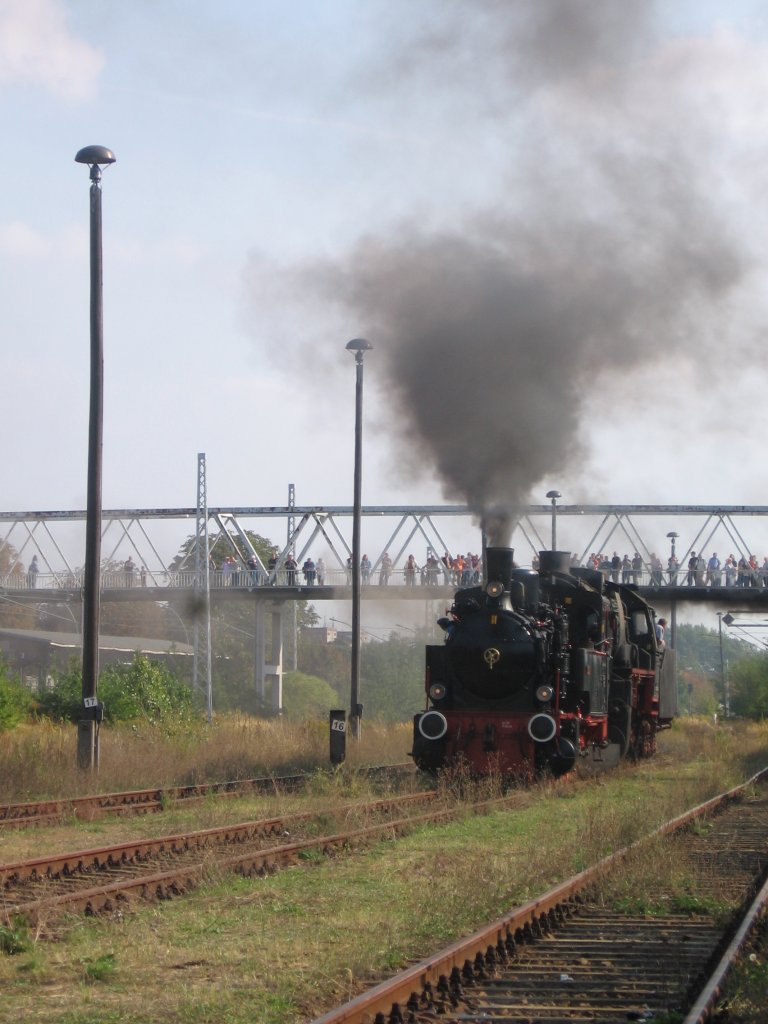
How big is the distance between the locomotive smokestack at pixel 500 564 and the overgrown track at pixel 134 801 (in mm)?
3714

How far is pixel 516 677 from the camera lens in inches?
661

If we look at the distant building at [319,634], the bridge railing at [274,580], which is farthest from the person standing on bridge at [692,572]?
the distant building at [319,634]

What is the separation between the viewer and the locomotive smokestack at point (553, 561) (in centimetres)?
1900

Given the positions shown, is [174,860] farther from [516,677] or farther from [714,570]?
[714,570]

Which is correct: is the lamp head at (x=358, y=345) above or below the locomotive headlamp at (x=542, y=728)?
above

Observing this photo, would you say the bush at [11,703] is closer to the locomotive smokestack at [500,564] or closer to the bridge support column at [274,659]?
the locomotive smokestack at [500,564]

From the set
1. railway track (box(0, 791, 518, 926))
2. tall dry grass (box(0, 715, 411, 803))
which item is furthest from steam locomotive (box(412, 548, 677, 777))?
tall dry grass (box(0, 715, 411, 803))

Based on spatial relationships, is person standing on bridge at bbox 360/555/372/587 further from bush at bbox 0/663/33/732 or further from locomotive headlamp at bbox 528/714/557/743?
locomotive headlamp at bbox 528/714/557/743

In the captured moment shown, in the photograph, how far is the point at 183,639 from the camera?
90.1 metres

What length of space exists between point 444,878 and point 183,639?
8160 cm

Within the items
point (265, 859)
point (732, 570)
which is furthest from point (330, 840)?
point (732, 570)

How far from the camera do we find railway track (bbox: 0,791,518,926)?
889 cm

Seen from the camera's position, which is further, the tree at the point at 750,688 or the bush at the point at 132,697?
the tree at the point at 750,688

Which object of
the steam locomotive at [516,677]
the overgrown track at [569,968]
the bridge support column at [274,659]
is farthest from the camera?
the bridge support column at [274,659]
